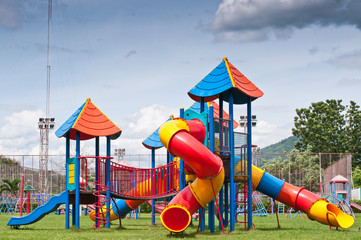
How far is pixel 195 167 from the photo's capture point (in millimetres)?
13555

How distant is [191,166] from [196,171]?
199mm

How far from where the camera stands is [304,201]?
16.6 m

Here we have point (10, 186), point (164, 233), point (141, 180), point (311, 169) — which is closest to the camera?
point (164, 233)

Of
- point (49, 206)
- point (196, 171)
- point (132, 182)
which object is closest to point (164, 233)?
point (196, 171)

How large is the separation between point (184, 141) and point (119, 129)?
479 centimetres

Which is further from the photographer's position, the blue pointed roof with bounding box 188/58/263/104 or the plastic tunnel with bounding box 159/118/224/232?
the blue pointed roof with bounding box 188/58/263/104

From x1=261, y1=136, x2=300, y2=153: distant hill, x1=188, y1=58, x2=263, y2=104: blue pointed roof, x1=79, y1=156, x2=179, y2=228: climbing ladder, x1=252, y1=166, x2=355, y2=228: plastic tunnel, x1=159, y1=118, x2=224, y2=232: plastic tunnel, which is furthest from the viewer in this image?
x1=261, y1=136, x2=300, y2=153: distant hill

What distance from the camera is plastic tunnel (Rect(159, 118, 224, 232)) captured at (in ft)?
43.5

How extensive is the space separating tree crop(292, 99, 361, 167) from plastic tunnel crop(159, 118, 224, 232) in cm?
4590

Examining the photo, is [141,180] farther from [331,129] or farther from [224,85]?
[331,129]

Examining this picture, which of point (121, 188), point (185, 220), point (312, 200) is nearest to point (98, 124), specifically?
point (121, 188)

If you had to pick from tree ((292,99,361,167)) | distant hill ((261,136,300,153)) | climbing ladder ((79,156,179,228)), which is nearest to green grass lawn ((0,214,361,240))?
climbing ladder ((79,156,179,228))

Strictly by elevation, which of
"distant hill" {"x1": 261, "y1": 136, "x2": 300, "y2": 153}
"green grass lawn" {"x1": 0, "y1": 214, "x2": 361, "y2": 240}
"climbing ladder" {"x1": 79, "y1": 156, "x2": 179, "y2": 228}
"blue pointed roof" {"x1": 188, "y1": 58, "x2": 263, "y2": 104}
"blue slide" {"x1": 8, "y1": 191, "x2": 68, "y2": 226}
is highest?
"distant hill" {"x1": 261, "y1": 136, "x2": 300, "y2": 153}

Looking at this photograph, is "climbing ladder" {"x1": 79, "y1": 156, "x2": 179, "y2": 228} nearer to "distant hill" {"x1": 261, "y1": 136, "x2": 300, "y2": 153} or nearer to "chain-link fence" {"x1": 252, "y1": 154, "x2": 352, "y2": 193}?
"chain-link fence" {"x1": 252, "y1": 154, "x2": 352, "y2": 193}
